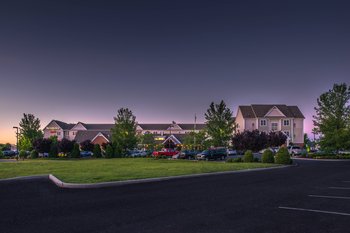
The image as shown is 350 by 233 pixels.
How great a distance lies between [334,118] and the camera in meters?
44.6

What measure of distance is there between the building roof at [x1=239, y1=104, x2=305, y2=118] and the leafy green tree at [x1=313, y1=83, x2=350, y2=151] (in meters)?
31.9

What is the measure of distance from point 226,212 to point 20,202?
23.5 ft

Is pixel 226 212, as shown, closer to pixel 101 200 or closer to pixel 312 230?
pixel 312 230

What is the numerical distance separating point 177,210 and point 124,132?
5180 centimetres

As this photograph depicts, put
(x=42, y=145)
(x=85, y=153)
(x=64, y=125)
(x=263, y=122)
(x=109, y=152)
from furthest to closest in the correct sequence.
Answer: (x=64, y=125) → (x=263, y=122) → (x=85, y=153) → (x=42, y=145) → (x=109, y=152)

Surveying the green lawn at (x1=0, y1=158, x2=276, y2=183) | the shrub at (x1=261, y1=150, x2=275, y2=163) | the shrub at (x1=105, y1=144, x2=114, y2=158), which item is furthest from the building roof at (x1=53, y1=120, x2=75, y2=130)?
the shrub at (x1=261, y1=150, x2=275, y2=163)

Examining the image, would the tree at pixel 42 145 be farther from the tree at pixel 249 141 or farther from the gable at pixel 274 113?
the gable at pixel 274 113

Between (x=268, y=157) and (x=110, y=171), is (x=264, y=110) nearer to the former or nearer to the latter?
(x=268, y=157)

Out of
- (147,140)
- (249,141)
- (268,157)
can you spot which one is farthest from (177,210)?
(147,140)

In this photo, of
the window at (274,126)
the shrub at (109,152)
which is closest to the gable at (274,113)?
the window at (274,126)

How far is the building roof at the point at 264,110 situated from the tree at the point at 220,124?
17.1 metres

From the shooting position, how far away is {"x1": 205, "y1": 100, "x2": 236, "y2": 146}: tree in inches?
2431

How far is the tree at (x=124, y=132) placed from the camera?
2335 inches

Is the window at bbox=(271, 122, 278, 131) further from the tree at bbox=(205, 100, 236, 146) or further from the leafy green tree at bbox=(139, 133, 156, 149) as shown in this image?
the leafy green tree at bbox=(139, 133, 156, 149)
